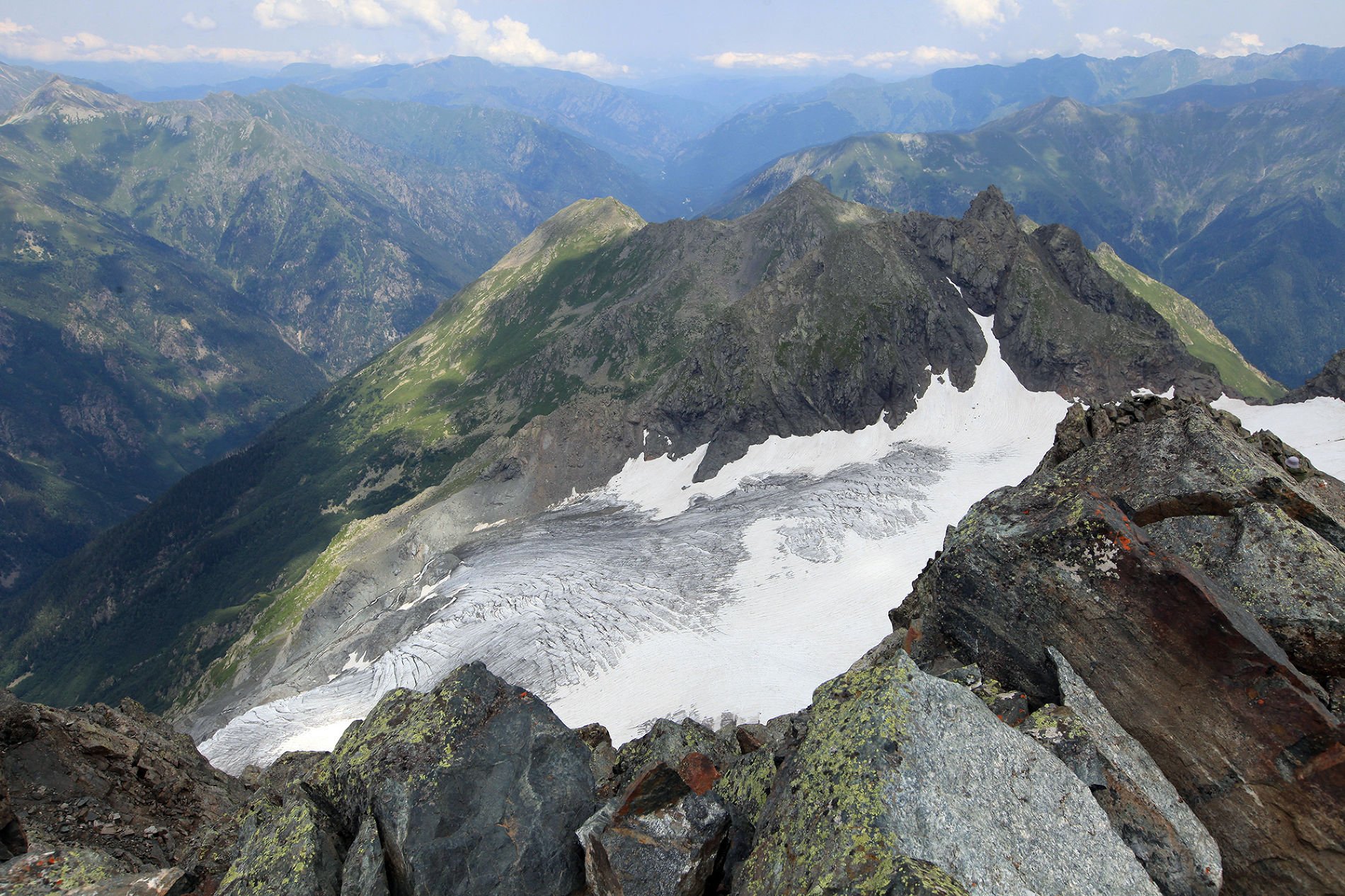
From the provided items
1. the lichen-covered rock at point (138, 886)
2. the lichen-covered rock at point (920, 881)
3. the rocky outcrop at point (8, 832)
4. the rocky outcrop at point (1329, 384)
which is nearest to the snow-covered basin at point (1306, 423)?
the rocky outcrop at point (1329, 384)

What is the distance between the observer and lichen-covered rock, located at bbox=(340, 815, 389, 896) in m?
14.9

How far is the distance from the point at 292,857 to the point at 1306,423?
122551mm

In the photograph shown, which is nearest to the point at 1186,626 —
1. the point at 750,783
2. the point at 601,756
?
the point at 750,783

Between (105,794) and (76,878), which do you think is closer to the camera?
(76,878)

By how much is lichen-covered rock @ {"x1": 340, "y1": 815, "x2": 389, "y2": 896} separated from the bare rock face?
15.0 m

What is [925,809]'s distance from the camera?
12.2 m

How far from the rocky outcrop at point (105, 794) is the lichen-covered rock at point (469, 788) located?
268 inches

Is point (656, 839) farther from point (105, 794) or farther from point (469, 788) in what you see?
point (105, 794)

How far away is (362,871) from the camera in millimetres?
15023

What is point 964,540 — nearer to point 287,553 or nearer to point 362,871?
point 362,871

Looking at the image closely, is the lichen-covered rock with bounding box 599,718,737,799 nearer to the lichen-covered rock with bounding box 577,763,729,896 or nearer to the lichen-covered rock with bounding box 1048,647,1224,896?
the lichen-covered rock with bounding box 577,763,729,896

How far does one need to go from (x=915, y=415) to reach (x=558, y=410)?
6156 cm

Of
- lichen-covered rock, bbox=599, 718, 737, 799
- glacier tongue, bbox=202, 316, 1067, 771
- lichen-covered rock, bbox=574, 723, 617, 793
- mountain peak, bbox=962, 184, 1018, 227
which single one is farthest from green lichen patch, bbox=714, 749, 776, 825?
mountain peak, bbox=962, 184, 1018, 227

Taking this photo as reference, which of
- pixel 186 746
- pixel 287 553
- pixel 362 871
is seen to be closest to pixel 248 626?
pixel 287 553
